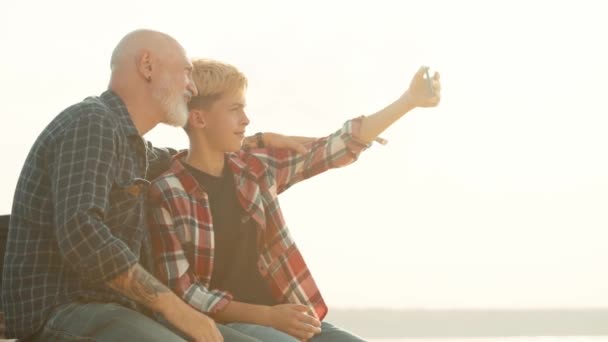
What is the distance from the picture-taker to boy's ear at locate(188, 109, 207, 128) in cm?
346

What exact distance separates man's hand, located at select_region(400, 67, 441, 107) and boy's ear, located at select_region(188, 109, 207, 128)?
2.37 feet

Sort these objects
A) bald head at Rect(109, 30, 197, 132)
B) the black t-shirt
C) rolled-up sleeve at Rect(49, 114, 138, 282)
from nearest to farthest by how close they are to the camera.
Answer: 1. rolled-up sleeve at Rect(49, 114, 138, 282)
2. bald head at Rect(109, 30, 197, 132)
3. the black t-shirt

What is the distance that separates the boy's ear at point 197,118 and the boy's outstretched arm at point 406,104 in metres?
0.59

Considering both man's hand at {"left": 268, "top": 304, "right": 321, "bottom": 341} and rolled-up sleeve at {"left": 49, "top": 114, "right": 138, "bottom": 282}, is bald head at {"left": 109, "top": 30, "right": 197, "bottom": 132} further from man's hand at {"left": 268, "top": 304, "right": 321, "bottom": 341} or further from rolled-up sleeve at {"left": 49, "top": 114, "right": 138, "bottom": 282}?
man's hand at {"left": 268, "top": 304, "right": 321, "bottom": 341}

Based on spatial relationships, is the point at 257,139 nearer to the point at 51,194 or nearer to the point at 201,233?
the point at 201,233

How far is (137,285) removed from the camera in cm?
268

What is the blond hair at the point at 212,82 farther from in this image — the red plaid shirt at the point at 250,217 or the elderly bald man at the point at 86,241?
the elderly bald man at the point at 86,241

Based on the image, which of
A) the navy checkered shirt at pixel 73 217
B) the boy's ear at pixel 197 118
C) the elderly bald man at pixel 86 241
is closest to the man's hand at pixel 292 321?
A: the elderly bald man at pixel 86 241

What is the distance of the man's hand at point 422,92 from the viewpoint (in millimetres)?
3604

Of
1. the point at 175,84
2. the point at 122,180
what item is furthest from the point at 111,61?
the point at 122,180

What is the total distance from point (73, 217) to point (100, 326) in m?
0.30

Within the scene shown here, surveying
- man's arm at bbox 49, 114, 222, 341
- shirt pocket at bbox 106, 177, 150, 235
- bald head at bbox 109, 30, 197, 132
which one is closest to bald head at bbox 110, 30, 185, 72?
bald head at bbox 109, 30, 197, 132

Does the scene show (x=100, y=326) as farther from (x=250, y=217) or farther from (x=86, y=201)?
(x=250, y=217)

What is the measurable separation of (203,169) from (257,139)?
Answer: 0.90 ft
